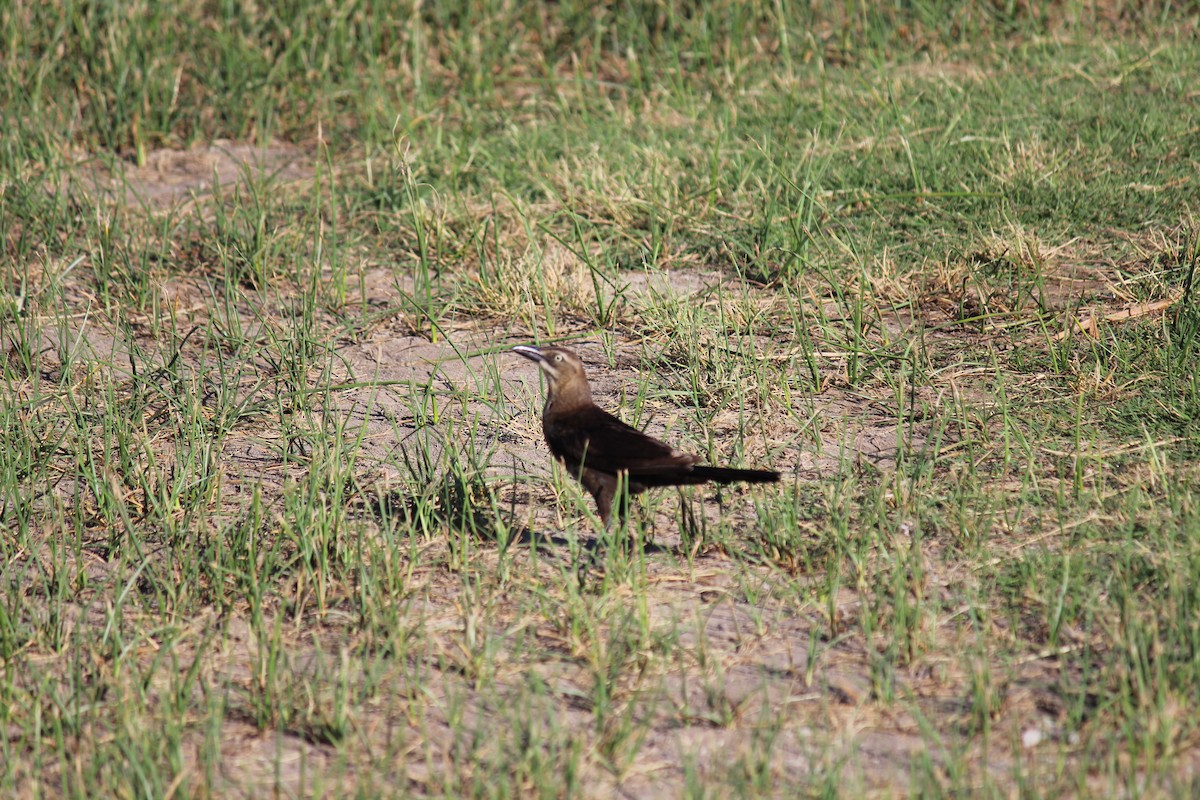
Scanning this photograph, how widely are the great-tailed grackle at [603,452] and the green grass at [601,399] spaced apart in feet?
0.65

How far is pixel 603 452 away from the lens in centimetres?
408

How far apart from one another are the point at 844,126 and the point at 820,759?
452 centimetres

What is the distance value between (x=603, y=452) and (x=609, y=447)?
2cm

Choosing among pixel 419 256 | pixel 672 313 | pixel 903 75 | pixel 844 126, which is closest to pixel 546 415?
pixel 672 313

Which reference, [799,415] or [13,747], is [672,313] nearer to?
[799,415]

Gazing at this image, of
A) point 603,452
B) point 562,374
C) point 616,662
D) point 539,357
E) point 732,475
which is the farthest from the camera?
point 539,357

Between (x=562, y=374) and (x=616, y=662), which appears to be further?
(x=562, y=374)

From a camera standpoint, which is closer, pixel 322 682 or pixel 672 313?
pixel 322 682

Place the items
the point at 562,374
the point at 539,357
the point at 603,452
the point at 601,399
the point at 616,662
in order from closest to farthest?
the point at 616,662 < the point at 603,452 < the point at 562,374 < the point at 539,357 < the point at 601,399

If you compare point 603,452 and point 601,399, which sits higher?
point 603,452

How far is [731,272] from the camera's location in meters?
6.37

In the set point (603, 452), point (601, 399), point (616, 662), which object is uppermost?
point (603, 452)

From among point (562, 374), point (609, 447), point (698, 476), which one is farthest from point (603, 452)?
point (562, 374)

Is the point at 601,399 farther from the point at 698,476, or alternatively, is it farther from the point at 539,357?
the point at 698,476
